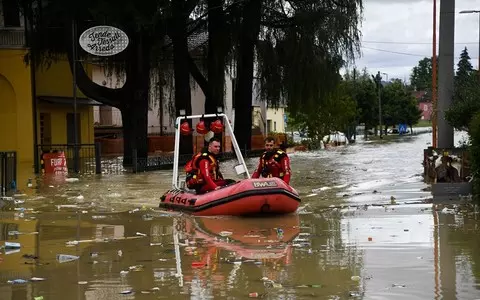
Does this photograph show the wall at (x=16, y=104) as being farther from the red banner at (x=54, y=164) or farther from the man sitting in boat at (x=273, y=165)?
the man sitting in boat at (x=273, y=165)

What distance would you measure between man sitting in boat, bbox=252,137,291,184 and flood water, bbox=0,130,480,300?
84 centimetres

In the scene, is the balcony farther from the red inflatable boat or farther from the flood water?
the red inflatable boat

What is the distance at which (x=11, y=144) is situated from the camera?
1452 inches

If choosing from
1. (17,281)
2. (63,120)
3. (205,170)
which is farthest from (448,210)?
(63,120)

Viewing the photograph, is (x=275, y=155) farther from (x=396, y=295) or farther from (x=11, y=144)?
(x=11, y=144)

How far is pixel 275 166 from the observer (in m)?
16.1

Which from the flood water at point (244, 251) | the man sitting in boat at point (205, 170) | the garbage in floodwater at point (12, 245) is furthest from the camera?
the man sitting in boat at point (205, 170)

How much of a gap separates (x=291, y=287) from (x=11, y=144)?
30160mm

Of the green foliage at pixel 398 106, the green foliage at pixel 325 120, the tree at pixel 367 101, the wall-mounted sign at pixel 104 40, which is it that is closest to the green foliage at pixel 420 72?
the green foliage at pixel 398 106

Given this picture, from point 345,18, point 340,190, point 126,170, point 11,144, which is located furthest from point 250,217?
point 11,144

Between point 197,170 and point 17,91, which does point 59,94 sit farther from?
point 197,170

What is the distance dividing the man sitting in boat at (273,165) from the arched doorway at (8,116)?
22939 millimetres

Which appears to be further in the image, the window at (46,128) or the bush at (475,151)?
the window at (46,128)

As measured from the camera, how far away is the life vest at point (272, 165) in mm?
16031
